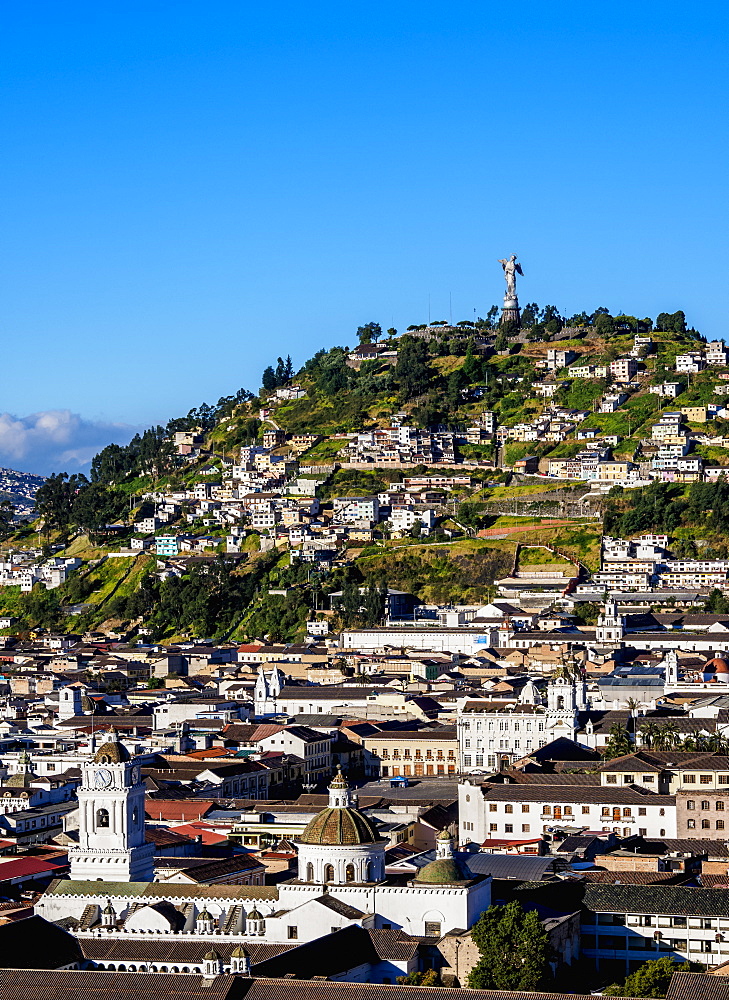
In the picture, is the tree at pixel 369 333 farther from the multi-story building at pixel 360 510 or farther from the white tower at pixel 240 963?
the white tower at pixel 240 963

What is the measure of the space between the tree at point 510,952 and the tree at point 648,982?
1409 millimetres

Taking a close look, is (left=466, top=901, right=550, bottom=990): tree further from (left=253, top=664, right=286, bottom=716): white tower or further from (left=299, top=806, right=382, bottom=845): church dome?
(left=253, top=664, right=286, bottom=716): white tower

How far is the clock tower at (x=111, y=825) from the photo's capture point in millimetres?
40562

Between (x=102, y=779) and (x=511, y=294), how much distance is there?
121706mm

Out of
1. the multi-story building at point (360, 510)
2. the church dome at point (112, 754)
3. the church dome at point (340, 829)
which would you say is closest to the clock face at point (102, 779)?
the church dome at point (112, 754)

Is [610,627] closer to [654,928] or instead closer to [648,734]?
[648,734]

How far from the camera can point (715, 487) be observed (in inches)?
4417

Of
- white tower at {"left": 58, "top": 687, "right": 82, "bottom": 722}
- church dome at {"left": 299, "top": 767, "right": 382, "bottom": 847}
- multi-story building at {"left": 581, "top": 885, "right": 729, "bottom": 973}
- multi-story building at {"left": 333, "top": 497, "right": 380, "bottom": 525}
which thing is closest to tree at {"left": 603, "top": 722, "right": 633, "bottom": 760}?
multi-story building at {"left": 581, "top": 885, "right": 729, "bottom": 973}

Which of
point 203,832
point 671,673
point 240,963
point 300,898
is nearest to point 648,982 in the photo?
point 300,898

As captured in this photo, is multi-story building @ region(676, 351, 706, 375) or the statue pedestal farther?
the statue pedestal

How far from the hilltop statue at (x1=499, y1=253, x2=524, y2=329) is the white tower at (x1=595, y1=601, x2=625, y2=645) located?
63316 millimetres

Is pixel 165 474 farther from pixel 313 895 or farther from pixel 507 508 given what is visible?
pixel 313 895

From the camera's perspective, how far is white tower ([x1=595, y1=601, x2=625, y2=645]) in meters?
94.9

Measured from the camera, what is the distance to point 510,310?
520 ft
